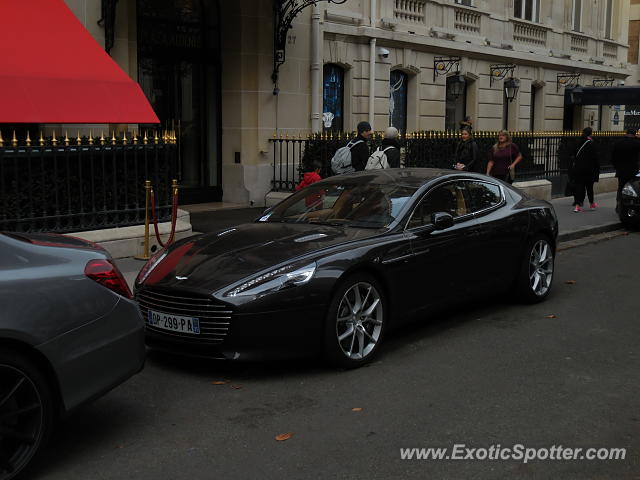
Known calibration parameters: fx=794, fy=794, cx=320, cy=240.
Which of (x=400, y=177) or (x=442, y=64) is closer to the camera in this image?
(x=400, y=177)

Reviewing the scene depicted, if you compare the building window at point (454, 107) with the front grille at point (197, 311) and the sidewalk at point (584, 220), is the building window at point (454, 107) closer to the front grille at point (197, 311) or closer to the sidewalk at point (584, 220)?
the sidewalk at point (584, 220)

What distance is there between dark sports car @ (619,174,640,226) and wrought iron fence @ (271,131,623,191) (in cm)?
358

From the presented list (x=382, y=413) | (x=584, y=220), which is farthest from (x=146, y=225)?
(x=584, y=220)

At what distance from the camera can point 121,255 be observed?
9.96 metres

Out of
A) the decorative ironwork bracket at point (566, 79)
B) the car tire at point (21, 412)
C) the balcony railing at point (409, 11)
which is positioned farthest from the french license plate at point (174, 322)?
the decorative ironwork bracket at point (566, 79)

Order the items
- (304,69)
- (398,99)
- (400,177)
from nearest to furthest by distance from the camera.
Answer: (400,177), (304,69), (398,99)

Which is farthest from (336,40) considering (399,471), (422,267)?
(399,471)

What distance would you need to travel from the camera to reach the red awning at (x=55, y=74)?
31.7 ft

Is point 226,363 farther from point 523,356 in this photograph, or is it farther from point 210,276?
point 523,356

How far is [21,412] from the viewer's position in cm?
389

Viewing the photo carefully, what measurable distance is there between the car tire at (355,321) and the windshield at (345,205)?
733 mm

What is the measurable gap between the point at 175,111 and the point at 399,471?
40.8ft

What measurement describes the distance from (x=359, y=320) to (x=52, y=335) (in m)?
2.52

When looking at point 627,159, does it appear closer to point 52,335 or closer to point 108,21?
point 108,21
